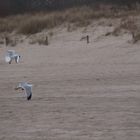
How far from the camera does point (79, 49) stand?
24.5 metres

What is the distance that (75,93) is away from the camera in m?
14.9

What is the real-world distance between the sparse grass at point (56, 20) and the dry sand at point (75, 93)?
448 cm

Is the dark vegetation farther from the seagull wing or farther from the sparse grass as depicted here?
the seagull wing

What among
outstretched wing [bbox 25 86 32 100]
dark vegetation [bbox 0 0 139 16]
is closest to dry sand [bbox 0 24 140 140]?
outstretched wing [bbox 25 86 32 100]

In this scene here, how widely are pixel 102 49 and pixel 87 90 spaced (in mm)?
8261

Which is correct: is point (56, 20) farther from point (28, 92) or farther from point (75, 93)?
point (28, 92)

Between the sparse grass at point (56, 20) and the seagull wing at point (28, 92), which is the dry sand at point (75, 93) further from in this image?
the sparse grass at point (56, 20)

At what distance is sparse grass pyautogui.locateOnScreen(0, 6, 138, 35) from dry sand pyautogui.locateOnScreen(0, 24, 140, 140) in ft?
14.7

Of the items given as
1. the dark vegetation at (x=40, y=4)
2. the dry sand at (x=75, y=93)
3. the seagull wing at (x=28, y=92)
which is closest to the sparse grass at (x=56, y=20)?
the dark vegetation at (x=40, y=4)

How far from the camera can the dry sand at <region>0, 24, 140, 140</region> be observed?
422 inches

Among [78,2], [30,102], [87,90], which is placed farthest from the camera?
[78,2]

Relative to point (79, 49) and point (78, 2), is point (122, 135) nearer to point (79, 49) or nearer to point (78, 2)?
point (79, 49)

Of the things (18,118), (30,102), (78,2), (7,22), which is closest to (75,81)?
(30,102)

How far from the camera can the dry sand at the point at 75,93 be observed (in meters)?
10.7
